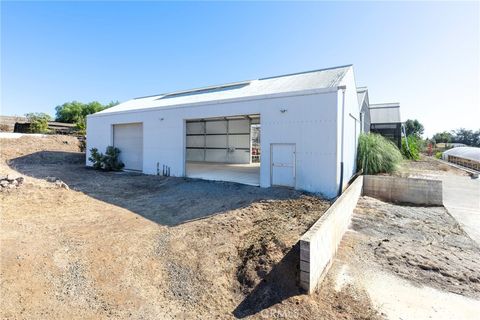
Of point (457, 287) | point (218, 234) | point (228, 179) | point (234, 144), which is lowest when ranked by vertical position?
point (457, 287)

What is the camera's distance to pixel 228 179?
9273 mm

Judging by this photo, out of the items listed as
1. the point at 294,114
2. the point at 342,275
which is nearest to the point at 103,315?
the point at 342,275

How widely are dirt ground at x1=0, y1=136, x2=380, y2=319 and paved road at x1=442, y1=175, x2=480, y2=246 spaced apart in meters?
3.40

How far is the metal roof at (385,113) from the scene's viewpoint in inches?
690

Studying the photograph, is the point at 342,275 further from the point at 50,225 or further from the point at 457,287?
the point at 50,225

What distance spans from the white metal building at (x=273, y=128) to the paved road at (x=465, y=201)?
292 centimetres

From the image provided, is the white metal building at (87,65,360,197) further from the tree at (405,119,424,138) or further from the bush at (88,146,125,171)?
the tree at (405,119,424,138)

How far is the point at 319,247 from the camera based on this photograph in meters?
3.20

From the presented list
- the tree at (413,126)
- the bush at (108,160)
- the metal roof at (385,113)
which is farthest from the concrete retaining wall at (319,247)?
the tree at (413,126)

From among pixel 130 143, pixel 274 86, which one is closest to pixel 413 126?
pixel 274 86

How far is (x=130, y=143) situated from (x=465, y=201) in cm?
1409

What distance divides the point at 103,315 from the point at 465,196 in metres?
11.1

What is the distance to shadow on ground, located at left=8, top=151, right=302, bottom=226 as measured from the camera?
585 cm

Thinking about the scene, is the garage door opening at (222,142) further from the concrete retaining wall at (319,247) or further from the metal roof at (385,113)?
the concrete retaining wall at (319,247)
